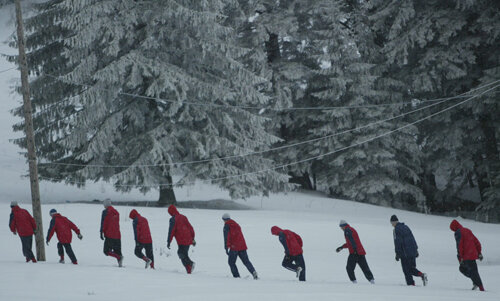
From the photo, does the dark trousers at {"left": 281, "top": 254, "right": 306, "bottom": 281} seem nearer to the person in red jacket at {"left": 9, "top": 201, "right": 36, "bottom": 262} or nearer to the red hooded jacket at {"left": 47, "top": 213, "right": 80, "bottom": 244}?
the red hooded jacket at {"left": 47, "top": 213, "right": 80, "bottom": 244}

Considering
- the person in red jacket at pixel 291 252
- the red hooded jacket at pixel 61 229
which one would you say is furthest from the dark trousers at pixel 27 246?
the person in red jacket at pixel 291 252

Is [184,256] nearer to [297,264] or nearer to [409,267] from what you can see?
[297,264]

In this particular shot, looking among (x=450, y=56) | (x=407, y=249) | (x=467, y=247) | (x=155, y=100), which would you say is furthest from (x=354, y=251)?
(x=450, y=56)

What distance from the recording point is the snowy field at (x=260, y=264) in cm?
887

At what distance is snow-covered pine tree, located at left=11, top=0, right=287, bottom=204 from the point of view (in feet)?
69.0

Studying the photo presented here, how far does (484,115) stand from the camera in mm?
25078

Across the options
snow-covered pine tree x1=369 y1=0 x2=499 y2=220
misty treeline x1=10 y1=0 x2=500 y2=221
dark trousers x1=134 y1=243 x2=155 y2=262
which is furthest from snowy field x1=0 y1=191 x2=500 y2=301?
snow-covered pine tree x1=369 y1=0 x2=499 y2=220

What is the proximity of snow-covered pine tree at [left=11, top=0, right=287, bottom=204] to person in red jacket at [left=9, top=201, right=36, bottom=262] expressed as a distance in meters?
7.83

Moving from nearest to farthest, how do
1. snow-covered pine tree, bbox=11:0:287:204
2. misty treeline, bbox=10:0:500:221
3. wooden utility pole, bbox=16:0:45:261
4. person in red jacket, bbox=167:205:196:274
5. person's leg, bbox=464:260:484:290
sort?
1. person's leg, bbox=464:260:484:290
2. person in red jacket, bbox=167:205:196:274
3. wooden utility pole, bbox=16:0:45:261
4. snow-covered pine tree, bbox=11:0:287:204
5. misty treeline, bbox=10:0:500:221

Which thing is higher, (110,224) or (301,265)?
(110,224)

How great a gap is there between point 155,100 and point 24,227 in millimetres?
10591

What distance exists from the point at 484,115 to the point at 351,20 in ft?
32.0

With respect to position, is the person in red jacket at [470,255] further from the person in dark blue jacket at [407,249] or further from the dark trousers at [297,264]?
the dark trousers at [297,264]

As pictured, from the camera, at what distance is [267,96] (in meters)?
26.0
